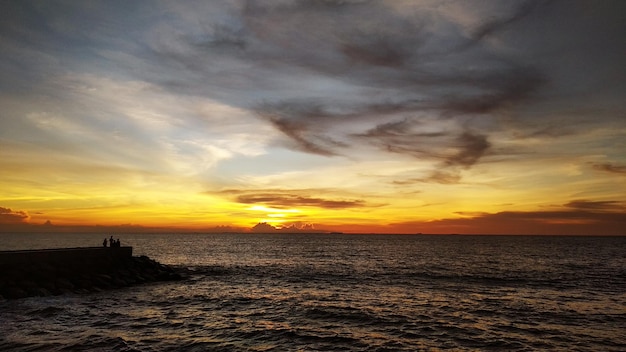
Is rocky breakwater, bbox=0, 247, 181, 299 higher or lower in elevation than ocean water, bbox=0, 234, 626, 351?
higher

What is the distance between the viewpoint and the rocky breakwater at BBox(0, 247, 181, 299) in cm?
3234

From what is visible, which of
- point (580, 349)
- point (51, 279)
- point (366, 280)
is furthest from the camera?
point (366, 280)

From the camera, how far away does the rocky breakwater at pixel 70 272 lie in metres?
32.3

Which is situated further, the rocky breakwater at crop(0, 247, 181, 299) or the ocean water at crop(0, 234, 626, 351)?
the rocky breakwater at crop(0, 247, 181, 299)

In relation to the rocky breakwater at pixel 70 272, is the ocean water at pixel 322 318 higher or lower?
lower

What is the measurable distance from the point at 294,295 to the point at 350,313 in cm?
988

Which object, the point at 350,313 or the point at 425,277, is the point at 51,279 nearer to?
the point at 350,313

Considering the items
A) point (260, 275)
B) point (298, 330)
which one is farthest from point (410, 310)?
point (260, 275)

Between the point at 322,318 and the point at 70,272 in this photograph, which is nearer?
the point at 322,318

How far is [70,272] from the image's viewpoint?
3775 cm

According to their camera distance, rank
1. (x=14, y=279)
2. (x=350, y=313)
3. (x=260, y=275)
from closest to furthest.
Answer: (x=350, y=313)
(x=14, y=279)
(x=260, y=275)

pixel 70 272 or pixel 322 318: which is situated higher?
pixel 70 272

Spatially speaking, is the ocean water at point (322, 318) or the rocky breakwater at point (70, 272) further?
the rocky breakwater at point (70, 272)

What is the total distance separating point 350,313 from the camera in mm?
29141
